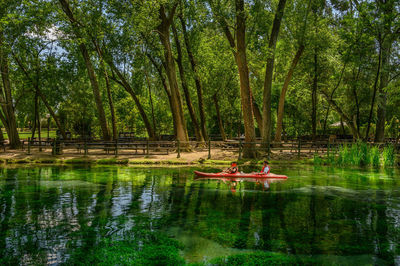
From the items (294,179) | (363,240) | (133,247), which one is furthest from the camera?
(294,179)

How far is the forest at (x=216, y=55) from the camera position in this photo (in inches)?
797

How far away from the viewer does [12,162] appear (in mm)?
21188

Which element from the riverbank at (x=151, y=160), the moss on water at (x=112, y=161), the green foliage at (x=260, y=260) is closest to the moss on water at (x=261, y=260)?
the green foliage at (x=260, y=260)

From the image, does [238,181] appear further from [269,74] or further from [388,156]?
[388,156]

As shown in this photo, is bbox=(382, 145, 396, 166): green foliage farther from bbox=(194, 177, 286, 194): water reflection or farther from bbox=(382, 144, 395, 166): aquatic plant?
bbox=(194, 177, 286, 194): water reflection

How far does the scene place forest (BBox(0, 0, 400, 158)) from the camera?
2023 cm

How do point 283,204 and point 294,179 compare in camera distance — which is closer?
point 283,204

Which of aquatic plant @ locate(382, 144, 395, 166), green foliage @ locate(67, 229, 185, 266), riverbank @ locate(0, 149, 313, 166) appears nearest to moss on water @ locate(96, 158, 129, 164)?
riverbank @ locate(0, 149, 313, 166)

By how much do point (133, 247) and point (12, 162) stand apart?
17.2m

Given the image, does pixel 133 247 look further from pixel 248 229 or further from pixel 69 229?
pixel 248 229

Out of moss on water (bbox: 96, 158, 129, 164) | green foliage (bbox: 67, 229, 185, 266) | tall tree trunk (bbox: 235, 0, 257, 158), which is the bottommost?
green foliage (bbox: 67, 229, 185, 266)

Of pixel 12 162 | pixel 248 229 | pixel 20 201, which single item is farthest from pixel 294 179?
pixel 12 162

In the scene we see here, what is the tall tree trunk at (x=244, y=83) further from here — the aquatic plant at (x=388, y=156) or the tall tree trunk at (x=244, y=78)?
the aquatic plant at (x=388, y=156)

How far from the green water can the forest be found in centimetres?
785
